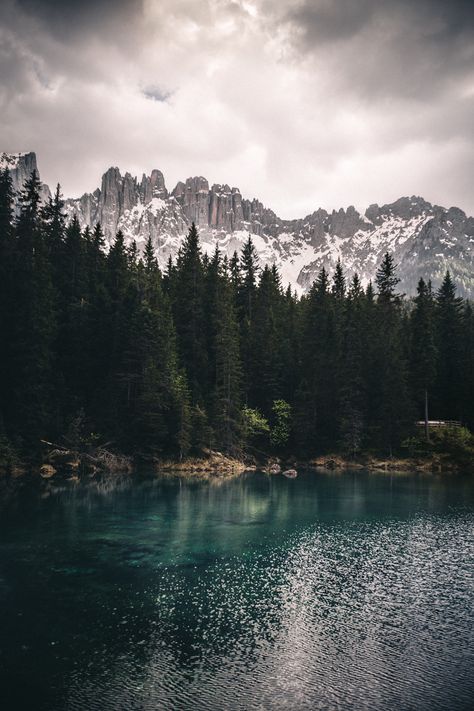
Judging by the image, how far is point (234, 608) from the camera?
78.7 ft

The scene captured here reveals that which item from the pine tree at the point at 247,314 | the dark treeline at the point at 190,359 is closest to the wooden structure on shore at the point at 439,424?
the dark treeline at the point at 190,359

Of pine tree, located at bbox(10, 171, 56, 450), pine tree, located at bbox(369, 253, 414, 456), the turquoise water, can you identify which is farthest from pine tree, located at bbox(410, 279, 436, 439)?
pine tree, located at bbox(10, 171, 56, 450)

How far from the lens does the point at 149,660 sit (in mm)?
18406

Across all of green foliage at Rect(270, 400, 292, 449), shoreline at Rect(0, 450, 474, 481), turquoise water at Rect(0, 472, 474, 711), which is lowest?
turquoise water at Rect(0, 472, 474, 711)

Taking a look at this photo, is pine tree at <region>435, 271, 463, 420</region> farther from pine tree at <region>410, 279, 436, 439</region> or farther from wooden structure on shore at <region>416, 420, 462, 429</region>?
pine tree at <region>410, 279, 436, 439</region>

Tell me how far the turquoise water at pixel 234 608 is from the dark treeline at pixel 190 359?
29.1m

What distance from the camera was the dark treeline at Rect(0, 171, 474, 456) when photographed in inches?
2886

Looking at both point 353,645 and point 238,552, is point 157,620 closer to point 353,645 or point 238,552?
point 353,645

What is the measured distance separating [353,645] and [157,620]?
833 centimetres

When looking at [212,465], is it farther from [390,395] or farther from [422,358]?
[422,358]

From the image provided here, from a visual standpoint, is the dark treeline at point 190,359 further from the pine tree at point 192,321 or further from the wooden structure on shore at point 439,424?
the wooden structure on shore at point 439,424

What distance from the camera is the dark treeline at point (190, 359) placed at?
7331 centimetres

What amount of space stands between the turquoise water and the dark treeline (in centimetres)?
2914

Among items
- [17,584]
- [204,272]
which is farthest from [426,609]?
[204,272]
